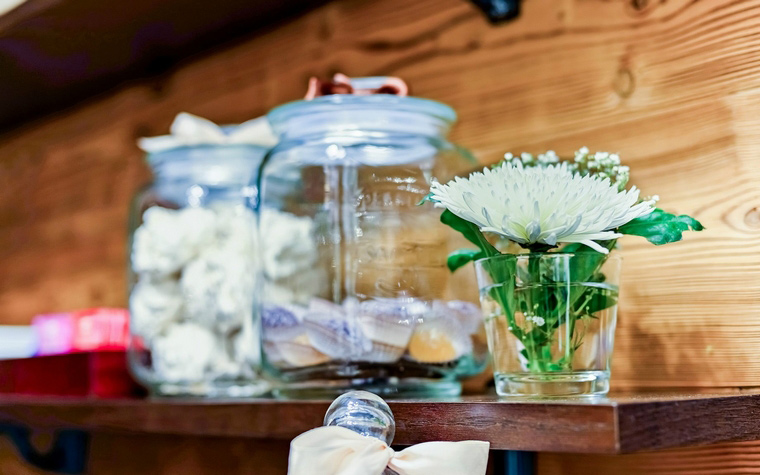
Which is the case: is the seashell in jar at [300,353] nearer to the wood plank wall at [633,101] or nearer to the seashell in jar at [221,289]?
the seashell in jar at [221,289]

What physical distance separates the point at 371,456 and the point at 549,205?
8.7 inches

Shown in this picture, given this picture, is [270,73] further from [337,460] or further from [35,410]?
[337,460]

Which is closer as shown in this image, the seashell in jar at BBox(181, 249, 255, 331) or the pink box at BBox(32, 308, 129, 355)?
the seashell in jar at BBox(181, 249, 255, 331)

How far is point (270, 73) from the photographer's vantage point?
49.9 inches

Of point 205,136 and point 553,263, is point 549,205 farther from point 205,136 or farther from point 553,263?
point 205,136

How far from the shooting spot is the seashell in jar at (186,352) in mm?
970

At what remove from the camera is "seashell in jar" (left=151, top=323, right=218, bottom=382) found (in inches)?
38.2

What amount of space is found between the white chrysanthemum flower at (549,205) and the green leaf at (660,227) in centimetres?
2

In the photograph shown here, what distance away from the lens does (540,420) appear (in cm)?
53

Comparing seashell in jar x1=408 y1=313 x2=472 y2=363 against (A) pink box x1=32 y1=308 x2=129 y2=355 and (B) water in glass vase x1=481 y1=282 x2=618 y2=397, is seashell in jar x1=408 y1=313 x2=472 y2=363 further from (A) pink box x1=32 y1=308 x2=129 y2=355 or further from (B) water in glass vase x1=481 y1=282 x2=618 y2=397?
(A) pink box x1=32 y1=308 x2=129 y2=355

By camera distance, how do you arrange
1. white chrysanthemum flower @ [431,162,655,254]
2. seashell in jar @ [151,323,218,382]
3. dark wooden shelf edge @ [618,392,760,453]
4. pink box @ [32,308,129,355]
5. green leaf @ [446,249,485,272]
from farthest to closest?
pink box @ [32,308,129,355], seashell in jar @ [151,323,218,382], green leaf @ [446,249,485,272], white chrysanthemum flower @ [431,162,655,254], dark wooden shelf edge @ [618,392,760,453]

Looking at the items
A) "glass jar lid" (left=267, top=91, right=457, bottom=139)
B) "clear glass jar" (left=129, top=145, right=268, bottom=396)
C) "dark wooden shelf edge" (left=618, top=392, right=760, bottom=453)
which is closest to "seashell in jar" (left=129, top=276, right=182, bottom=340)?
"clear glass jar" (left=129, top=145, right=268, bottom=396)

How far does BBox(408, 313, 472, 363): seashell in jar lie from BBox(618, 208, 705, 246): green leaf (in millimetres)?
210

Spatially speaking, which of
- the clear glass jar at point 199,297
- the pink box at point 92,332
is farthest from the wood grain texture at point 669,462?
the pink box at point 92,332
